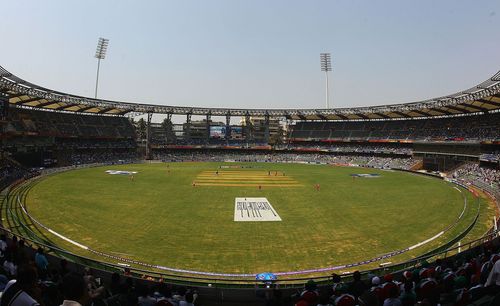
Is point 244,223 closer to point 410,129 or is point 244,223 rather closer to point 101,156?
point 410,129

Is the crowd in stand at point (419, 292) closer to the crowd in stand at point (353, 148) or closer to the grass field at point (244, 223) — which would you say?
the grass field at point (244, 223)

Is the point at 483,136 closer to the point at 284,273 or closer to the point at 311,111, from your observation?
the point at 311,111

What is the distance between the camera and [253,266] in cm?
1730

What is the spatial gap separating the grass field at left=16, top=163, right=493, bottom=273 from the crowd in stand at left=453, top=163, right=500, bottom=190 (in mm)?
5123

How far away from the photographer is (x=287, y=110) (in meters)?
98.9

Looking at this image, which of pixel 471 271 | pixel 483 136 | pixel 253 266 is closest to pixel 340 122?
pixel 483 136

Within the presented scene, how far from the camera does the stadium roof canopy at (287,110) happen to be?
4794cm

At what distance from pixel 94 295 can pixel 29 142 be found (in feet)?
230

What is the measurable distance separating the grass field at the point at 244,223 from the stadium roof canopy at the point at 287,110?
16477mm

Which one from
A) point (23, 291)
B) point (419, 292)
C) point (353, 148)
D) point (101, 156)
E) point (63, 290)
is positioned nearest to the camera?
point (63, 290)

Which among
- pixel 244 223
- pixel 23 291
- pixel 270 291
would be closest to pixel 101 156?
pixel 244 223

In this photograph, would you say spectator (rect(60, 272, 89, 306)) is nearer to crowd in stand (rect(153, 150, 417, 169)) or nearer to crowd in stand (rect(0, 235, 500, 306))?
crowd in stand (rect(0, 235, 500, 306))

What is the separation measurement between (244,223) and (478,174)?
1681 inches

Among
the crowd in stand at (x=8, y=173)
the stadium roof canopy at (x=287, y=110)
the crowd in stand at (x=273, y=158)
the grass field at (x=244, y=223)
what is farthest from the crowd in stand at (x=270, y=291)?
the crowd in stand at (x=273, y=158)
